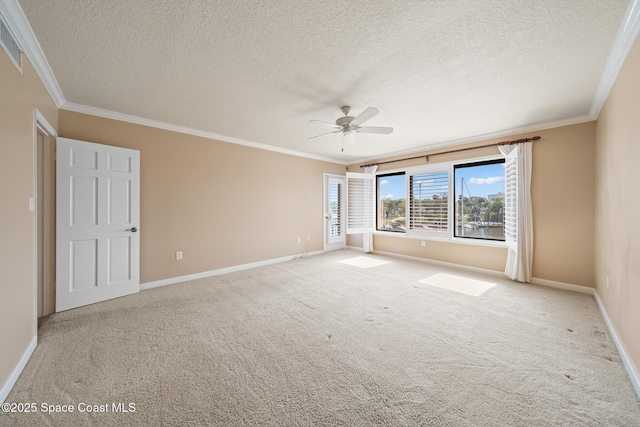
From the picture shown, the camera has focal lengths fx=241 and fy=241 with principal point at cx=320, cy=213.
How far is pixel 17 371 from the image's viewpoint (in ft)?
5.78

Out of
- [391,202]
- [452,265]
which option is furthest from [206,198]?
[452,265]

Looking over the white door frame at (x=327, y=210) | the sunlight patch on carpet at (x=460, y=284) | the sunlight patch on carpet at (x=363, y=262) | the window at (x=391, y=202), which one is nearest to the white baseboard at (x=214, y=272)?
the white door frame at (x=327, y=210)

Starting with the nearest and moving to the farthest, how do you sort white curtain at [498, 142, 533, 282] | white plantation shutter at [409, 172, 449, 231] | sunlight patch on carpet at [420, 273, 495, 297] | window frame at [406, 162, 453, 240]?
sunlight patch on carpet at [420, 273, 495, 297]
white curtain at [498, 142, 533, 282]
window frame at [406, 162, 453, 240]
white plantation shutter at [409, 172, 449, 231]

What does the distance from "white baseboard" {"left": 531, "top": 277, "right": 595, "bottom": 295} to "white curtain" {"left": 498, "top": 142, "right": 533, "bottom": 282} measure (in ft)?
0.39

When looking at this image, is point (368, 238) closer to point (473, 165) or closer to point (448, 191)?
point (448, 191)

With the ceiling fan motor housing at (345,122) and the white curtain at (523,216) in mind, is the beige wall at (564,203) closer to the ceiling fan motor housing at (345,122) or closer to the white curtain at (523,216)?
the white curtain at (523,216)

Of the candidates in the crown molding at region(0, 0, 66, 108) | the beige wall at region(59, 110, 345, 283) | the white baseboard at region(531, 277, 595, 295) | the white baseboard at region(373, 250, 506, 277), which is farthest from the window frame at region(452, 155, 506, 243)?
the crown molding at region(0, 0, 66, 108)

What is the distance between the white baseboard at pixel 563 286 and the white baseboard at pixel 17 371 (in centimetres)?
598

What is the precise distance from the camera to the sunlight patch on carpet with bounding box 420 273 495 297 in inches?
141

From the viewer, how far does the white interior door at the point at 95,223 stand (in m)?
2.90

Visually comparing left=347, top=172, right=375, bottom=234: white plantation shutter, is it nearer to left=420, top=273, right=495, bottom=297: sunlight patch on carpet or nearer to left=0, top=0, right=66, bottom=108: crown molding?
left=420, top=273, right=495, bottom=297: sunlight patch on carpet

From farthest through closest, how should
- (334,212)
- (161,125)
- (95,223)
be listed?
(334,212)
(161,125)
(95,223)

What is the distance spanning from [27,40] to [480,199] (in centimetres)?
616

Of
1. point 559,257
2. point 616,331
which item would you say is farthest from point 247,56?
point 559,257
